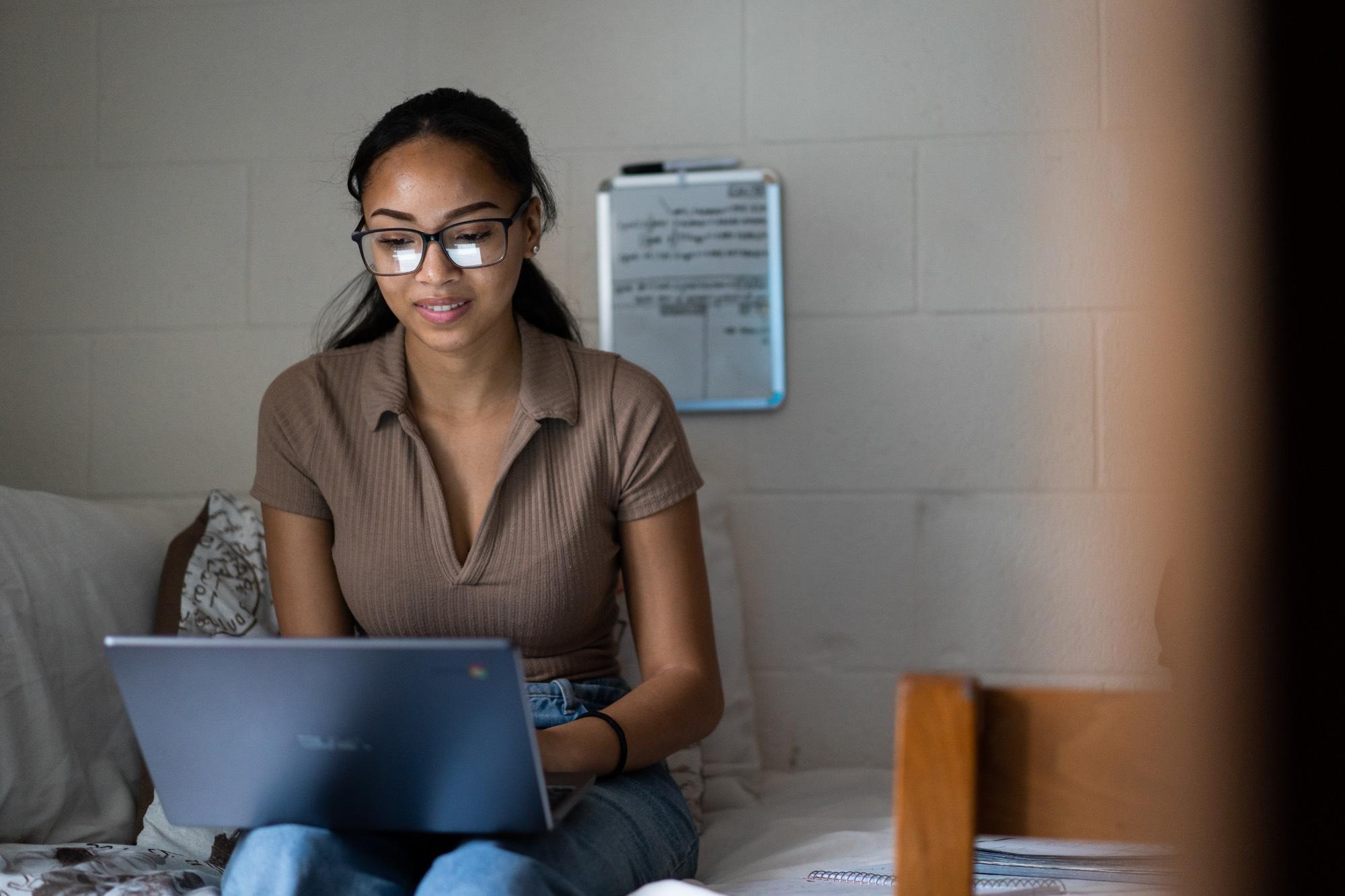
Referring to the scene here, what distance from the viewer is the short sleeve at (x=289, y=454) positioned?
1449 millimetres

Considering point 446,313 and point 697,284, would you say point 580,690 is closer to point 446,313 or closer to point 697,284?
point 446,313

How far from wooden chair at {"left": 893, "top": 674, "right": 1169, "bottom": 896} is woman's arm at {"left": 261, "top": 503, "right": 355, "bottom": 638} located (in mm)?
1009

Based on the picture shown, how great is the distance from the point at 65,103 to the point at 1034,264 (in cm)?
162

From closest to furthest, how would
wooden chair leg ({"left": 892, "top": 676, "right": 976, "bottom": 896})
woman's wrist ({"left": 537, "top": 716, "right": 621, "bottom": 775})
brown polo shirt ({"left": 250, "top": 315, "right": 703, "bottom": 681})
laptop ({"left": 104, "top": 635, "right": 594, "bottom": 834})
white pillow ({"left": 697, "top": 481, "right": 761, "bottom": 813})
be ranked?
wooden chair leg ({"left": 892, "top": 676, "right": 976, "bottom": 896}) < laptop ({"left": 104, "top": 635, "right": 594, "bottom": 834}) < woman's wrist ({"left": 537, "top": 716, "right": 621, "bottom": 775}) < brown polo shirt ({"left": 250, "top": 315, "right": 703, "bottom": 681}) < white pillow ({"left": 697, "top": 481, "right": 761, "bottom": 813})

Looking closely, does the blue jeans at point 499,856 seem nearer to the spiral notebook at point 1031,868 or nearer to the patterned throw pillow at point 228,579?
the spiral notebook at point 1031,868

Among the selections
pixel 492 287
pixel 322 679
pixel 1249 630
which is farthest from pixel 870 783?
pixel 1249 630

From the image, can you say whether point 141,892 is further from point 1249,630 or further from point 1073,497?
point 1073,497

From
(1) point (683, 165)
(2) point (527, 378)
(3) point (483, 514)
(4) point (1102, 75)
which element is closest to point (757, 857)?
Result: (3) point (483, 514)

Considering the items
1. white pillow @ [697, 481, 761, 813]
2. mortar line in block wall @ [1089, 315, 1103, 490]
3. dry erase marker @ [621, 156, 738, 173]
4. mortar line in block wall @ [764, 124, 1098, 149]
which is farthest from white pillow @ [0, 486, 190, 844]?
mortar line in block wall @ [1089, 315, 1103, 490]

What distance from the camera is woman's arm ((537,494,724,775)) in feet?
4.23

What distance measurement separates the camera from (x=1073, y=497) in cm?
192

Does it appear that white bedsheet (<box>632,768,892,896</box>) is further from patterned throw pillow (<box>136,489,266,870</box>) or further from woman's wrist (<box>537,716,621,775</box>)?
patterned throw pillow (<box>136,489,266,870</box>)

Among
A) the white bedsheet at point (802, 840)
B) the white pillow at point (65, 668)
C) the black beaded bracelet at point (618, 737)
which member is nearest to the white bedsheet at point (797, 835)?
the white bedsheet at point (802, 840)

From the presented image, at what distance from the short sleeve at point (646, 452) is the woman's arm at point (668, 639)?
17mm
